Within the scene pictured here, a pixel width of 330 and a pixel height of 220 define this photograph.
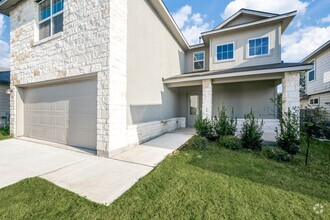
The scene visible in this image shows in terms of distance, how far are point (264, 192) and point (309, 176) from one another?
1.76 meters

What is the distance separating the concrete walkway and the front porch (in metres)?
4.26

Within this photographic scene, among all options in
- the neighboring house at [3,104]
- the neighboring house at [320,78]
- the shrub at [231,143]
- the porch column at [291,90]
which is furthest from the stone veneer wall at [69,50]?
the neighboring house at [320,78]

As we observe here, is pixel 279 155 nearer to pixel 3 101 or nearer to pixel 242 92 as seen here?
pixel 242 92

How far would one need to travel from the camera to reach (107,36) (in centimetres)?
465

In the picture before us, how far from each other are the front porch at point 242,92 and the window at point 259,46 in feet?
5.79

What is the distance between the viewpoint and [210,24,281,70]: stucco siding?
8734mm

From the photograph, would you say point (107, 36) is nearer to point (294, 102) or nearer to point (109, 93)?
point (109, 93)

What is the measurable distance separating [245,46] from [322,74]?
7.93 metres

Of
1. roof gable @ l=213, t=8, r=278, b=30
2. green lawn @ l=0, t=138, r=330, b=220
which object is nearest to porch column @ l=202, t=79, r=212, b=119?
green lawn @ l=0, t=138, r=330, b=220

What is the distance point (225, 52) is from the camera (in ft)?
32.8

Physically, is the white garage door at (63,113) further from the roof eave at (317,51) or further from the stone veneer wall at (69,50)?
the roof eave at (317,51)

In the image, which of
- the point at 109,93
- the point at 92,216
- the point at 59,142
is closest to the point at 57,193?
the point at 92,216

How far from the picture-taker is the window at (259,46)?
8.98 m

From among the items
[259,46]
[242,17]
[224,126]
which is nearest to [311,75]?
[259,46]
